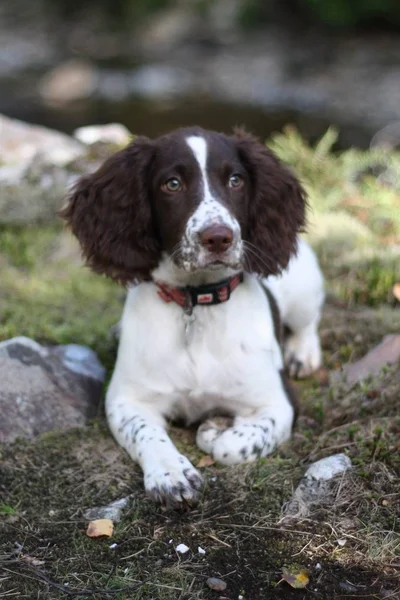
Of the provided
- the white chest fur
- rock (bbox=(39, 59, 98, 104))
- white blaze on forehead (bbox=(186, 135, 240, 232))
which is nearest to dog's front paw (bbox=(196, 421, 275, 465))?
A: the white chest fur

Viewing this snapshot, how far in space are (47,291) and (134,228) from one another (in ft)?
6.01

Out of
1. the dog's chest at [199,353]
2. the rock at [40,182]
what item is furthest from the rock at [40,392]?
the rock at [40,182]

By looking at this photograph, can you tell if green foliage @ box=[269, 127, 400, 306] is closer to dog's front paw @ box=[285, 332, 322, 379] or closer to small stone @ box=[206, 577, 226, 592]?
dog's front paw @ box=[285, 332, 322, 379]

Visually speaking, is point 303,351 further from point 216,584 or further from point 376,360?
point 216,584

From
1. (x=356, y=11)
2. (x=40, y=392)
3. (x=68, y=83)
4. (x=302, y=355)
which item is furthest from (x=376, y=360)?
(x=356, y=11)

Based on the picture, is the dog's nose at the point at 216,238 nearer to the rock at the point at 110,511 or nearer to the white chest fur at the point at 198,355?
the white chest fur at the point at 198,355

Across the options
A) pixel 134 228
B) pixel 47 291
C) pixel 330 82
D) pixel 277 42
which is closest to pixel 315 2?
pixel 277 42

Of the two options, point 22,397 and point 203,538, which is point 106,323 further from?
point 203,538

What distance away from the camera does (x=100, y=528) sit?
270 cm

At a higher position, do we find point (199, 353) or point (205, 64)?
point (199, 353)

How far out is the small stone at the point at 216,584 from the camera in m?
2.40

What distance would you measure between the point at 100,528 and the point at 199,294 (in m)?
0.96

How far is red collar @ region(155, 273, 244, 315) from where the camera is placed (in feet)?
10.5

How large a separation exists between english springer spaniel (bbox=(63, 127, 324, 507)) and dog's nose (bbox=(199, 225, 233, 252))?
0.18m
